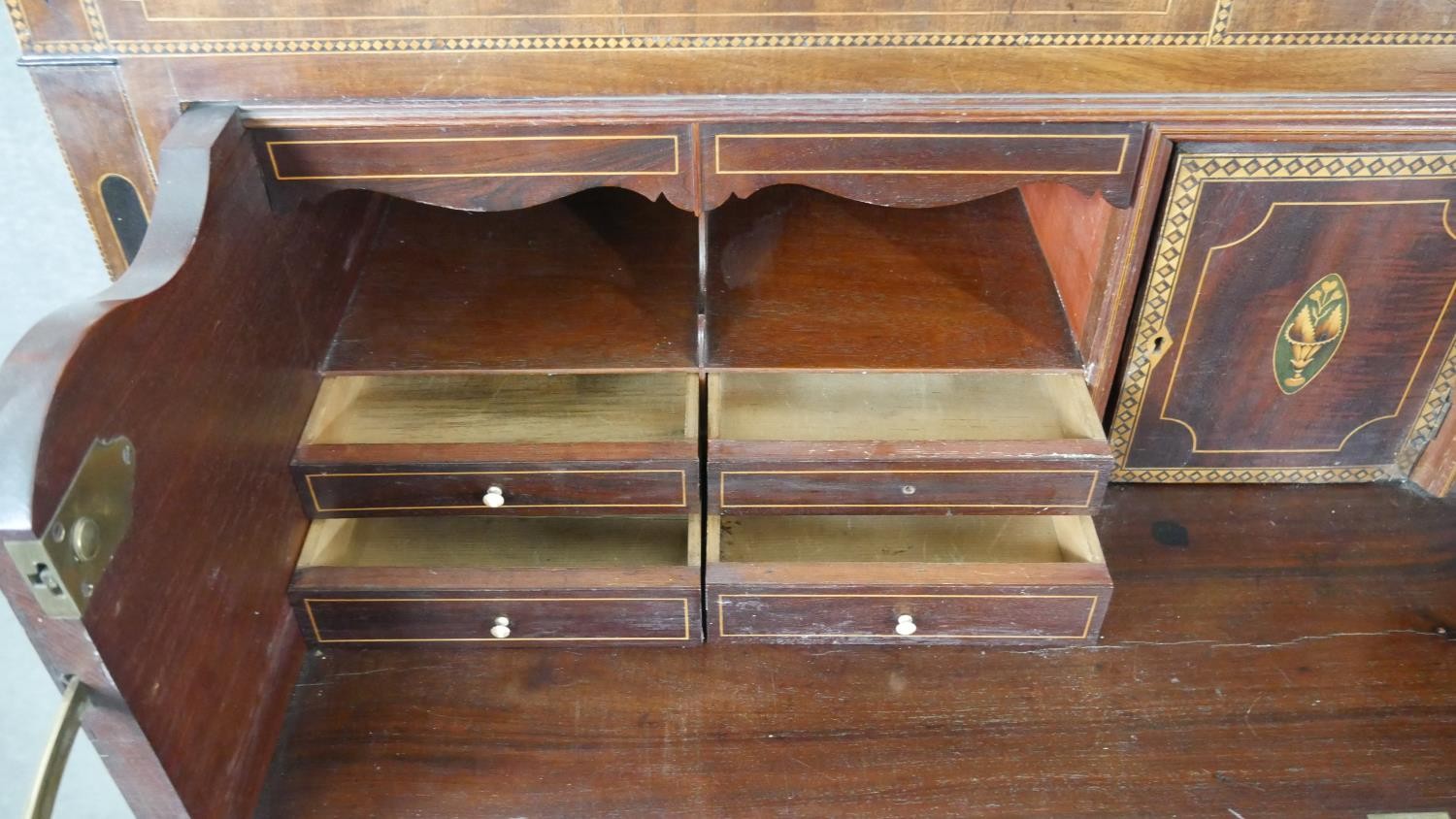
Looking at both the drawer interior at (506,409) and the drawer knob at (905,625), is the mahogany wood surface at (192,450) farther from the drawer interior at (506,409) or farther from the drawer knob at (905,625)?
the drawer knob at (905,625)

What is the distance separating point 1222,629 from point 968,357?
1.36ft

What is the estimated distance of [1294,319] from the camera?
1.18 metres

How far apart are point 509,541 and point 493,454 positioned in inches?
7.2

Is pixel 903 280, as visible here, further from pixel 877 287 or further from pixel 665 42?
pixel 665 42

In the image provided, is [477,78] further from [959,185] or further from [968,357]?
[968,357]

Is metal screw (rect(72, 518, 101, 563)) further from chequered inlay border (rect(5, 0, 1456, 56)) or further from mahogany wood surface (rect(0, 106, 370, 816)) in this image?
chequered inlay border (rect(5, 0, 1456, 56))

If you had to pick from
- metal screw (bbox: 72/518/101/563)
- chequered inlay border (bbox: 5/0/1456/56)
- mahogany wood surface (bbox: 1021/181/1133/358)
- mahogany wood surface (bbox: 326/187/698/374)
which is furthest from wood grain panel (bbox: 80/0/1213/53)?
metal screw (bbox: 72/518/101/563)

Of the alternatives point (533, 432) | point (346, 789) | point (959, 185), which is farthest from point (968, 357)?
point (346, 789)

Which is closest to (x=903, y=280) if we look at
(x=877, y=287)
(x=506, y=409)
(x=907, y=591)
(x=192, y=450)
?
(x=877, y=287)

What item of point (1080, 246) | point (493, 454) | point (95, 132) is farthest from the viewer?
point (1080, 246)

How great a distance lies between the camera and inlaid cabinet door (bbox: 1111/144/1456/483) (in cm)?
107

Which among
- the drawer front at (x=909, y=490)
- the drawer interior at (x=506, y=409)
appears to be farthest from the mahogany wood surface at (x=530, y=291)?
the drawer front at (x=909, y=490)

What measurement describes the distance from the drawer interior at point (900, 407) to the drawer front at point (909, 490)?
0.19 feet

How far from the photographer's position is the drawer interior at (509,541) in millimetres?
1198
